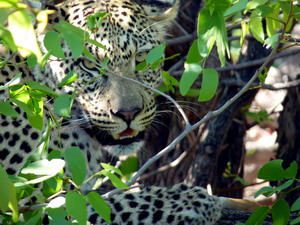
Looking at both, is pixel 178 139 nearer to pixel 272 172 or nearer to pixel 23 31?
pixel 272 172

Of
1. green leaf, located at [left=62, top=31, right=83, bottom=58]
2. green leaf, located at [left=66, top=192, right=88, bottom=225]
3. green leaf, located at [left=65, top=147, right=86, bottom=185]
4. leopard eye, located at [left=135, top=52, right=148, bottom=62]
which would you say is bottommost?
leopard eye, located at [left=135, top=52, right=148, bottom=62]

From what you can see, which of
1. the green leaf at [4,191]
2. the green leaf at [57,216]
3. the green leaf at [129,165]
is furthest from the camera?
the green leaf at [129,165]

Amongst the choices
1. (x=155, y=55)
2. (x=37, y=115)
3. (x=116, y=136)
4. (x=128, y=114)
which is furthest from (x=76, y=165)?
(x=116, y=136)

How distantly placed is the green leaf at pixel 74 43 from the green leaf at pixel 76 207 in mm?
640

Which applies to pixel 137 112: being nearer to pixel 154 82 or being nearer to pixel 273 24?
pixel 154 82

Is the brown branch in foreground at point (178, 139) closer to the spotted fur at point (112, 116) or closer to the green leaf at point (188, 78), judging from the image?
the green leaf at point (188, 78)

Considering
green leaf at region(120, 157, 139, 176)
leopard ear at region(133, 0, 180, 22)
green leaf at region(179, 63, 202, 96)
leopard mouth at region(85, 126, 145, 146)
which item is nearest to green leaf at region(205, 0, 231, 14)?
green leaf at region(179, 63, 202, 96)

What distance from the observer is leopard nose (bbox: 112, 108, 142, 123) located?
550cm

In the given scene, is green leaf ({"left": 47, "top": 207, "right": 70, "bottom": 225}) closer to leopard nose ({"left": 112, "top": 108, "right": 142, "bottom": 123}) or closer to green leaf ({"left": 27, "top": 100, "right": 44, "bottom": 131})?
green leaf ({"left": 27, "top": 100, "right": 44, "bottom": 131})

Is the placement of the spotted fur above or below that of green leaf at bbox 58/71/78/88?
below

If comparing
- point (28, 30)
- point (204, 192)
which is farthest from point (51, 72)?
point (28, 30)

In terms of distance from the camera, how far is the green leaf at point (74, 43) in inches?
125

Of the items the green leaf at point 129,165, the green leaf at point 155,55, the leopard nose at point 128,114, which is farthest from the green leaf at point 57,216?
the green leaf at point 129,165

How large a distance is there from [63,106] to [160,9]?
115 inches
